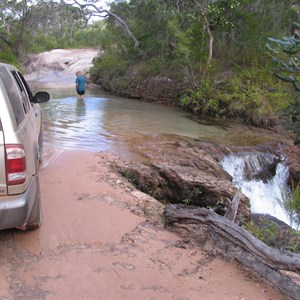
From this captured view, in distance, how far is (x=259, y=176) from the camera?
10008 mm

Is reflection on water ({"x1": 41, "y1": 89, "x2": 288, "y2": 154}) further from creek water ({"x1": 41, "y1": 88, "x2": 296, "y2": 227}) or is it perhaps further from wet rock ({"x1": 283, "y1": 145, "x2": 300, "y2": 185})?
wet rock ({"x1": 283, "y1": 145, "x2": 300, "y2": 185})

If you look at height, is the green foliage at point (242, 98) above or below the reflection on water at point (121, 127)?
above

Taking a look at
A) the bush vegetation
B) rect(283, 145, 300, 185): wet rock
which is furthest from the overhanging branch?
rect(283, 145, 300, 185): wet rock

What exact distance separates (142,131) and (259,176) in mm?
3784

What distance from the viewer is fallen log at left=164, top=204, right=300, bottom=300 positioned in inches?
135

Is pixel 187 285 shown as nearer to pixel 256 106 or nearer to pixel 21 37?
pixel 256 106

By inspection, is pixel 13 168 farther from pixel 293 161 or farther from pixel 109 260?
pixel 293 161

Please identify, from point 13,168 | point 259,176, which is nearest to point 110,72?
point 259,176

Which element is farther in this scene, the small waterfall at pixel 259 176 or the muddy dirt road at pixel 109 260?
the small waterfall at pixel 259 176

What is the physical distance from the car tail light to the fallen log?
2.09 meters

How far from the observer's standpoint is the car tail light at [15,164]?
317 centimetres

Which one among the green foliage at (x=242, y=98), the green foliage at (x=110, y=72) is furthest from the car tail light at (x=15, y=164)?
the green foliage at (x=110, y=72)

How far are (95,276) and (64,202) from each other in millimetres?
1936

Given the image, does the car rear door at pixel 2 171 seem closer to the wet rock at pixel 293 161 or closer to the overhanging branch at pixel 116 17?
the wet rock at pixel 293 161
